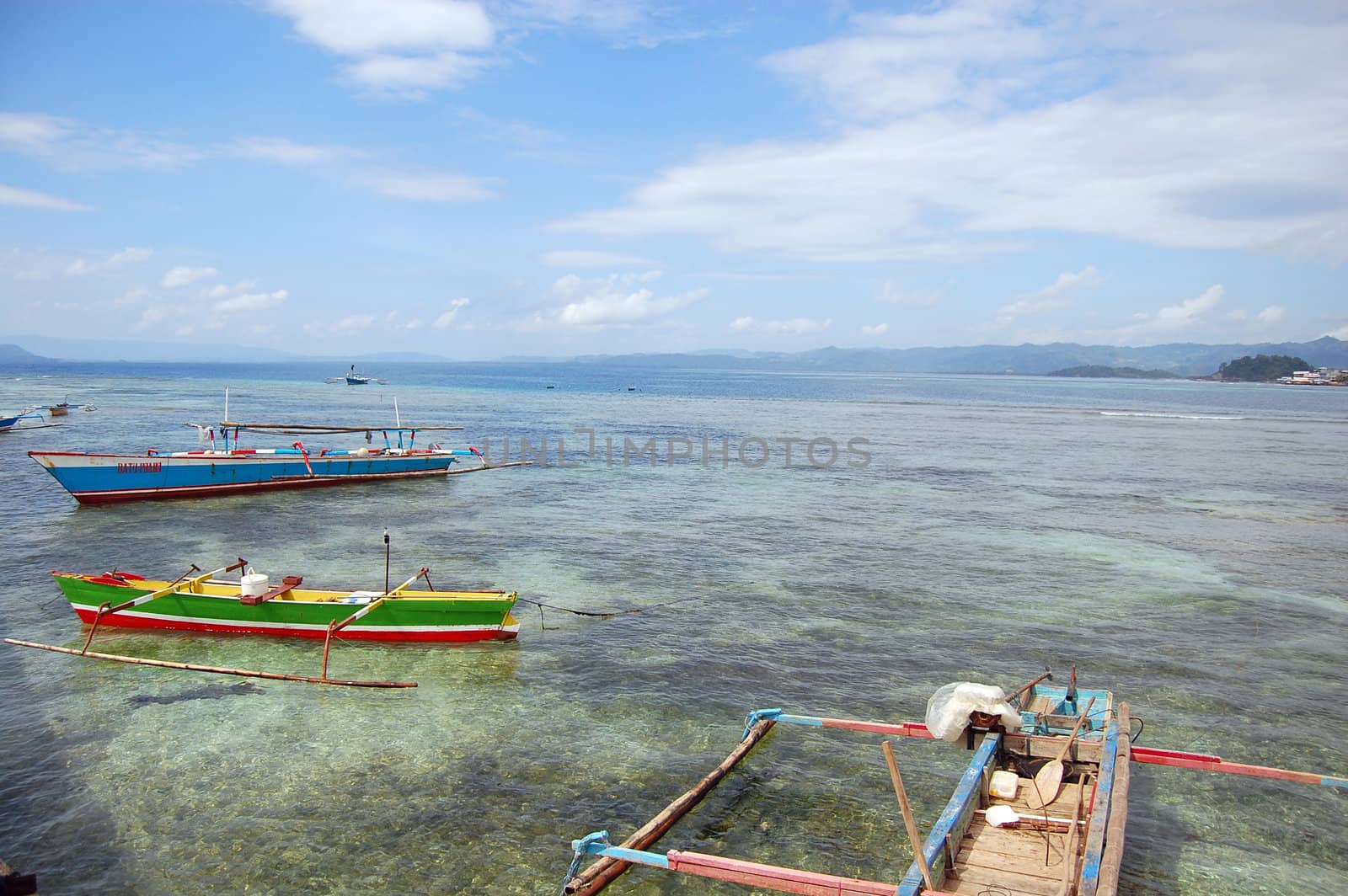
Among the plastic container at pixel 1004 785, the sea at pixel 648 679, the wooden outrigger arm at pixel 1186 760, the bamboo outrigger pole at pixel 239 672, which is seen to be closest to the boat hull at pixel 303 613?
the sea at pixel 648 679

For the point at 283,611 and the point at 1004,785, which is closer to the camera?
the point at 1004,785

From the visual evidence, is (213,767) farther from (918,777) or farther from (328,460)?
(328,460)

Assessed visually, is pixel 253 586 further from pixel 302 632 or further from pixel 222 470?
pixel 222 470

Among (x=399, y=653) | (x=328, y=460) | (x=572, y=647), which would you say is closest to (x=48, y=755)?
(x=399, y=653)

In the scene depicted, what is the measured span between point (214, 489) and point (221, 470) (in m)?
0.94

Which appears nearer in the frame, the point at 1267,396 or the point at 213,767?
the point at 213,767

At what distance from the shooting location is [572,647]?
19.7 meters

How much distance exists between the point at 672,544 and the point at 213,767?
18.2m

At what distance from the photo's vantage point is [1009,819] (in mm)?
10555

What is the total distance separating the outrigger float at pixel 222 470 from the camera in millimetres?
35375

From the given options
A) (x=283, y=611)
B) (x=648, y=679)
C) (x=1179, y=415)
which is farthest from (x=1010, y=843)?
(x=1179, y=415)

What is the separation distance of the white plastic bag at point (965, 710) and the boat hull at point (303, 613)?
10.1 metres

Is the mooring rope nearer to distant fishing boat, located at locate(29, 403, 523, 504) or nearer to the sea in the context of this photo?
the sea

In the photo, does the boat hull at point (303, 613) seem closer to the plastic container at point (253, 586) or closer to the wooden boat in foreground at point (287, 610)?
the wooden boat in foreground at point (287, 610)
